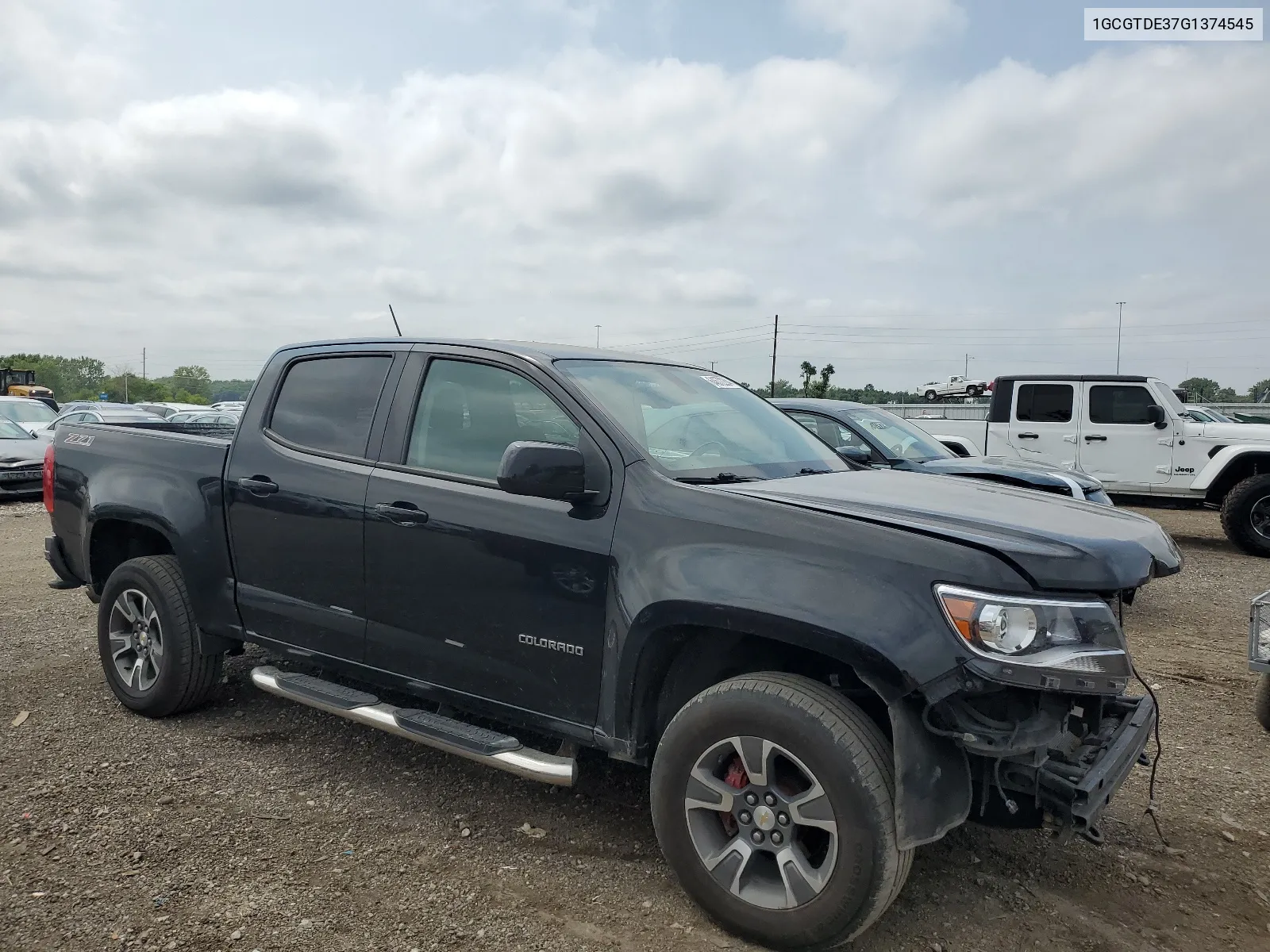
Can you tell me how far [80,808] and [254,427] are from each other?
5.60 ft

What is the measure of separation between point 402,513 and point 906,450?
587cm

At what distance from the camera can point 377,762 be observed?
13.5ft

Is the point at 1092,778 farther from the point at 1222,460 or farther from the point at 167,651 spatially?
the point at 1222,460

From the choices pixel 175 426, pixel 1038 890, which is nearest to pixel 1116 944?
pixel 1038 890

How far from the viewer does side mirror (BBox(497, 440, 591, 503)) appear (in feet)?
9.71

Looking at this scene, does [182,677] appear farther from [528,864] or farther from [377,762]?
[528,864]

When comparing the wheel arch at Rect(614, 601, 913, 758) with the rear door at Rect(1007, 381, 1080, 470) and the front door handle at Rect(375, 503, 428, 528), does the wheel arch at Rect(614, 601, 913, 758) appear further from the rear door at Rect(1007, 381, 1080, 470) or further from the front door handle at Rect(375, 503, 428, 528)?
the rear door at Rect(1007, 381, 1080, 470)

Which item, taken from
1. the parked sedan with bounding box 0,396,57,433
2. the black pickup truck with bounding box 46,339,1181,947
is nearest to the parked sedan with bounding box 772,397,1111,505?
the black pickup truck with bounding box 46,339,1181,947

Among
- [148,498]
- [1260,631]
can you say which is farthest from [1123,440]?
[148,498]

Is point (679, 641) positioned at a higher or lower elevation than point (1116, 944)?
higher

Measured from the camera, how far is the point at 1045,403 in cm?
1211

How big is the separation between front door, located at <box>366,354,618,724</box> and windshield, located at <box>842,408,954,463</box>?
522cm

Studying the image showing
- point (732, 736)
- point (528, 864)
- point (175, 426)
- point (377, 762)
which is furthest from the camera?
point (175, 426)

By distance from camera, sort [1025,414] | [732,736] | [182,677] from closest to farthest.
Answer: [732,736] → [182,677] → [1025,414]
